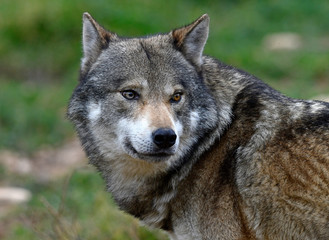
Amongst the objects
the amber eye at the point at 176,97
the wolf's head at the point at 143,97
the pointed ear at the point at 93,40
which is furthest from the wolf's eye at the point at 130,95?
the pointed ear at the point at 93,40

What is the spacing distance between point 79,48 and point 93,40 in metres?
8.43

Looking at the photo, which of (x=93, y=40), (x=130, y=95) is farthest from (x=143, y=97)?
(x=93, y=40)

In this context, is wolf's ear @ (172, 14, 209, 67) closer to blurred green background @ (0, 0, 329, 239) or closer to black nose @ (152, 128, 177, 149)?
black nose @ (152, 128, 177, 149)

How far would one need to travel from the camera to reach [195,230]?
495 centimetres

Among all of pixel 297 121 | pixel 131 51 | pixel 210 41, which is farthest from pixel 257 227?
pixel 210 41

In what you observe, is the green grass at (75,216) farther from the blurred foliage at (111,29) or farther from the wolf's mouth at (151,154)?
the blurred foliage at (111,29)

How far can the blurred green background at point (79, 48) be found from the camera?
11539 millimetres

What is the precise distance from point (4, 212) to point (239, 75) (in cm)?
486

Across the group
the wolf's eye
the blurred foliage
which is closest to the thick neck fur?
the wolf's eye

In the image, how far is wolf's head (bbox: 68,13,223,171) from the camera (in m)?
4.93

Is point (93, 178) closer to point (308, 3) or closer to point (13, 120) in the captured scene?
point (13, 120)

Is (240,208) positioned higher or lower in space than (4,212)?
higher

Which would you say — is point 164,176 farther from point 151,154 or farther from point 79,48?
point 79,48

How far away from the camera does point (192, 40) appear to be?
5.40m
